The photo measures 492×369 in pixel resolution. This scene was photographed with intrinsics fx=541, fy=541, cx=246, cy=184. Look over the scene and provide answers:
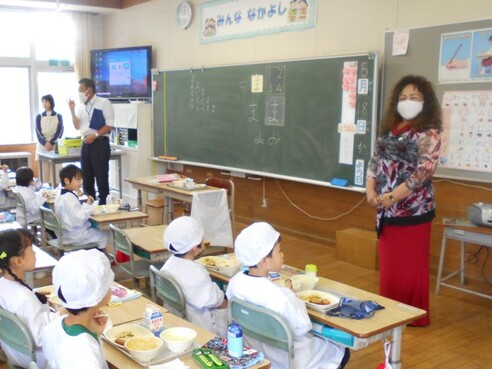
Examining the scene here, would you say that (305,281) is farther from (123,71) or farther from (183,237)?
(123,71)

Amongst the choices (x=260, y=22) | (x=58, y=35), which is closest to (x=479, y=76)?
(x=260, y=22)

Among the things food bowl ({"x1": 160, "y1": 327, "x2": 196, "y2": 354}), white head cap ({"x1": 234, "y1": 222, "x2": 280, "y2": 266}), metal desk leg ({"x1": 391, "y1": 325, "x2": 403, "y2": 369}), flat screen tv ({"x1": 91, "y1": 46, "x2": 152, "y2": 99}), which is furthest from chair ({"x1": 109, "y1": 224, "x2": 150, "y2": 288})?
flat screen tv ({"x1": 91, "y1": 46, "x2": 152, "y2": 99})

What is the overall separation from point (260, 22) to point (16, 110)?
18.4ft

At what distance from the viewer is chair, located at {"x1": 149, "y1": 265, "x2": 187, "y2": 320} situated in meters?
2.83

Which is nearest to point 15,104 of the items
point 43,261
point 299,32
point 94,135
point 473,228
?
point 94,135

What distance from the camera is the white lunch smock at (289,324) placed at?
2.39 m

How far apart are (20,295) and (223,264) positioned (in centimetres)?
119

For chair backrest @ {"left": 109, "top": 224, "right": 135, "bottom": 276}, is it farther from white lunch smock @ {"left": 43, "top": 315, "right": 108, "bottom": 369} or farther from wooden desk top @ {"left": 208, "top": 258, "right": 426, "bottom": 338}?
white lunch smock @ {"left": 43, "top": 315, "right": 108, "bottom": 369}

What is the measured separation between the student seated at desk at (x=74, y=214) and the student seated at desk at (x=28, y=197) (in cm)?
64

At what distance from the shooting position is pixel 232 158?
704 centimetres

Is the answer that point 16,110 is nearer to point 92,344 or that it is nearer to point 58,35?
point 58,35

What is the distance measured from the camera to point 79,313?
1.96 meters

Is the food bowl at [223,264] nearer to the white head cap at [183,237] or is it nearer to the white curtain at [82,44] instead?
the white head cap at [183,237]

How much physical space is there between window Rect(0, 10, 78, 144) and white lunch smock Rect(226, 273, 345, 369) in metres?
8.59
